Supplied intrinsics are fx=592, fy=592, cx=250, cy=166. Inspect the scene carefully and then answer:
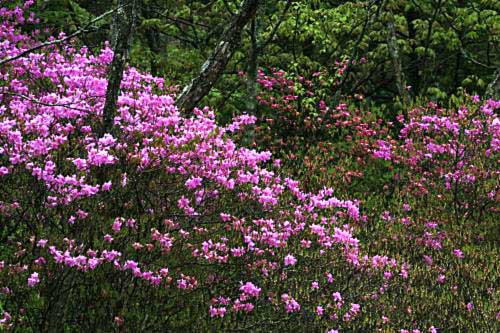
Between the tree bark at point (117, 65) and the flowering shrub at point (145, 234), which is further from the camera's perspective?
the tree bark at point (117, 65)

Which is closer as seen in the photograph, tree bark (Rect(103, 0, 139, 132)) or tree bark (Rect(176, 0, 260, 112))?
tree bark (Rect(103, 0, 139, 132))

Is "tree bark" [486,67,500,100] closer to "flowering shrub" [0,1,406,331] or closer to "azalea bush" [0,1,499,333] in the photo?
"azalea bush" [0,1,499,333]

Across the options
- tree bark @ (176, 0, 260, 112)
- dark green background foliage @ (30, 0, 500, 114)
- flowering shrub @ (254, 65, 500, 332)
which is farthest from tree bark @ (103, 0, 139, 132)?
dark green background foliage @ (30, 0, 500, 114)

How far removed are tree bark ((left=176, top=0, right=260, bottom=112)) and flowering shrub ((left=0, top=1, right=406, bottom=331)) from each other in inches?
55.0

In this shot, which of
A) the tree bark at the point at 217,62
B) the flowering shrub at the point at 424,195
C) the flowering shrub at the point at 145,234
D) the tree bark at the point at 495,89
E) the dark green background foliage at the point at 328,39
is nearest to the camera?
the flowering shrub at the point at 145,234

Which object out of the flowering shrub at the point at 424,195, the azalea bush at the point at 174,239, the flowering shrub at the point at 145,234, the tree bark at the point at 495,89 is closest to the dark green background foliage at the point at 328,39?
the tree bark at the point at 495,89

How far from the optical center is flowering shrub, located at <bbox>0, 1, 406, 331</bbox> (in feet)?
12.7

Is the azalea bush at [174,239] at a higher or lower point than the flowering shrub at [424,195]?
higher

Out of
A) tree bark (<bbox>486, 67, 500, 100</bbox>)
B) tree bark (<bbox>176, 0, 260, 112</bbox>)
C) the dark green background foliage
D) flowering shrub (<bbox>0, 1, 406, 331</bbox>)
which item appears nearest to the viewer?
flowering shrub (<bbox>0, 1, 406, 331</bbox>)

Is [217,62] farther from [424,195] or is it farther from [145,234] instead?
[424,195]

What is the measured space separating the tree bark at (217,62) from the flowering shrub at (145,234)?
140 centimetres

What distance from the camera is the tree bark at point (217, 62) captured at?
699 cm

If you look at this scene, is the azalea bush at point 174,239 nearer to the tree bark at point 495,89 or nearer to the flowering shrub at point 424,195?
the flowering shrub at point 424,195

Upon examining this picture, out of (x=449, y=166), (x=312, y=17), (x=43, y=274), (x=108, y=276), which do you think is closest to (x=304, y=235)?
(x=108, y=276)
